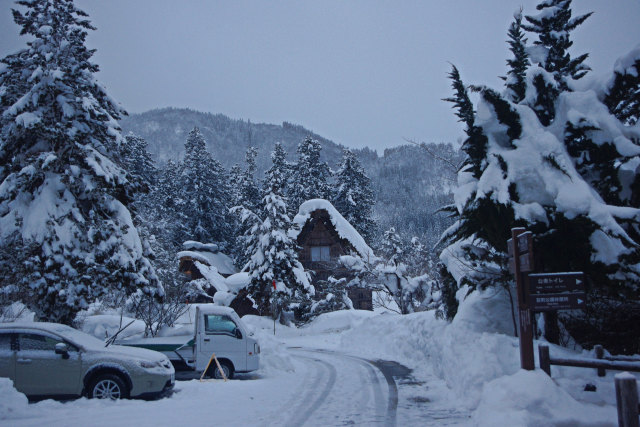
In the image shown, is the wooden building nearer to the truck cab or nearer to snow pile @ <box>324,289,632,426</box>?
snow pile @ <box>324,289,632,426</box>

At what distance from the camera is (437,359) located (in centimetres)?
1316

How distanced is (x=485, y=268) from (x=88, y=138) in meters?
13.0

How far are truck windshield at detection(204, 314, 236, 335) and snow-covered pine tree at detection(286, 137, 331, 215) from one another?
1376 inches

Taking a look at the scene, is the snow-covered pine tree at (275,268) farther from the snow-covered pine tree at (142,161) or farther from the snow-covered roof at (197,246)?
the snow-covered pine tree at (142,161)

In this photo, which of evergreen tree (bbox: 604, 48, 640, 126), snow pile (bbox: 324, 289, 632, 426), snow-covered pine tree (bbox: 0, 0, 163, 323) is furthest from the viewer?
snow-covered pine tree (bbox: 0, 0, 163, 323)

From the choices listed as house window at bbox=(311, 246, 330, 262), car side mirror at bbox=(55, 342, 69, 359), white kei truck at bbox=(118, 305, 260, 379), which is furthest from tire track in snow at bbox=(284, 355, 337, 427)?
house window at bbox=(311, 246, 330, 262)

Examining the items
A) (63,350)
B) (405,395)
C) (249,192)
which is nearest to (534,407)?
(405,395)

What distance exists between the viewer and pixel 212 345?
13102 millimetres

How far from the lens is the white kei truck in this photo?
12844 mm

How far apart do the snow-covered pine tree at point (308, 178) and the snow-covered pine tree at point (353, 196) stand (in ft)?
6.03

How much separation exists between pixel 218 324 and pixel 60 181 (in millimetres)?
6832

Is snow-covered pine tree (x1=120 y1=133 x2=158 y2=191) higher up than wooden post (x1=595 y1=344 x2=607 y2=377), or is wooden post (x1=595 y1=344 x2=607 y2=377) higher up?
snow-covered pine tree (x1=120 y1=133 x2=158 y2=191)

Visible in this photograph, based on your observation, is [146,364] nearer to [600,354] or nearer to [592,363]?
[592,363]

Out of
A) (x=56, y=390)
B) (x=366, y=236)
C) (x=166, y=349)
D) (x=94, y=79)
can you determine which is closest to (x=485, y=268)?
(x=166, y=349)
